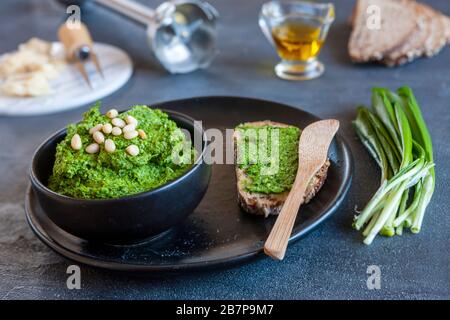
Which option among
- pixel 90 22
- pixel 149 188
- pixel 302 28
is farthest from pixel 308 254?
pixel 90 22

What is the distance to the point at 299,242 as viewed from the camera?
3.84 ft

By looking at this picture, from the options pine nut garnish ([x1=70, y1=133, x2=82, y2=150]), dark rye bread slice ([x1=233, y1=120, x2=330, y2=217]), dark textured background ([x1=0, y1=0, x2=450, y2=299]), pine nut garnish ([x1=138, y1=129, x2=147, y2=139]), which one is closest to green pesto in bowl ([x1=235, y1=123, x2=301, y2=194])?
dark rye bread slice ([x1=233, y1=120, x2=330, y2=217])

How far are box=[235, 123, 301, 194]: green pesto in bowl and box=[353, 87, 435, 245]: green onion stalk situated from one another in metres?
0.19

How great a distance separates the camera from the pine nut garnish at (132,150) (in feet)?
3.55

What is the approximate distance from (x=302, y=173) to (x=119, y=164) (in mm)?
405

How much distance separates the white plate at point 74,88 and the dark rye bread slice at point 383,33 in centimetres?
87

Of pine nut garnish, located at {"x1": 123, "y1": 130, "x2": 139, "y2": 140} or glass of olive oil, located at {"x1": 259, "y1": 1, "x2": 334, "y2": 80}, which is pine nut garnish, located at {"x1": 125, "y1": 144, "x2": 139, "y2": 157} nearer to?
pine nut garnish, located at {"x1": 123, "y1": 130, "x2": 139, "y2": 140}

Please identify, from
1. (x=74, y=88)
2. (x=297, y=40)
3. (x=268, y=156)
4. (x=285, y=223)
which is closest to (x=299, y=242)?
(x=285, y=223)

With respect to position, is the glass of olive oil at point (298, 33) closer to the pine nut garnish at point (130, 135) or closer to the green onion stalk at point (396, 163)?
the green onion stalk at point (396, 163)

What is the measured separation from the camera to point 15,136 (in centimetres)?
175

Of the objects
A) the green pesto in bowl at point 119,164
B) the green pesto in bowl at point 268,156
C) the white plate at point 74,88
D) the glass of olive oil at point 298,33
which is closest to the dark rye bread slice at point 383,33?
the glass of olive oil at point 298,33

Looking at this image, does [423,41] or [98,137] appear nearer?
[98,137]

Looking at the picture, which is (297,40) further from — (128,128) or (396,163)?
(128,128)
